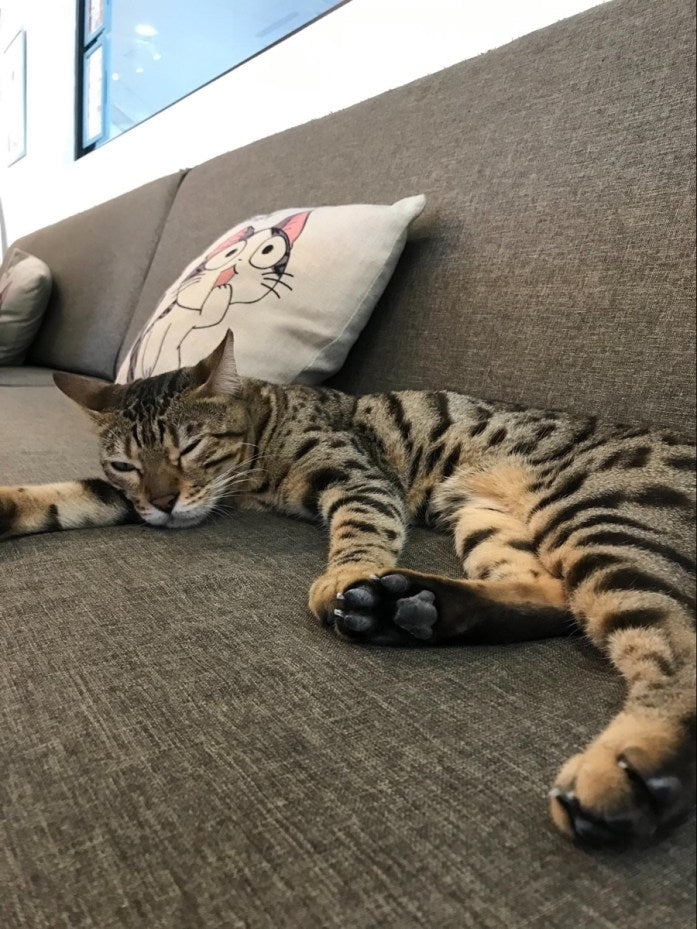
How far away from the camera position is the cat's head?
1.08m

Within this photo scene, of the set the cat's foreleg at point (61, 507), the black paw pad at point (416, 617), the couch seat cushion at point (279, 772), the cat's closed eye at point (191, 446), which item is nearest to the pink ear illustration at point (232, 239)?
the cat's closed eye at point (191, 446)

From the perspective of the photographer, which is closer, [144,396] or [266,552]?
[266,552]

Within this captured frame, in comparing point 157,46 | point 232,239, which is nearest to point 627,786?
point 232,239

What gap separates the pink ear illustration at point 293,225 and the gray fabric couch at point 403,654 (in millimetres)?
149

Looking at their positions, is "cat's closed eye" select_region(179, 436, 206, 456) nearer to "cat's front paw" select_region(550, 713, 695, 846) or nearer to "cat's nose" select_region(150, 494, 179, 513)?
"cat's nose" select_region(150, 494, 179, 513)

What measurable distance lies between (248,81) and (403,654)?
7.25 feet

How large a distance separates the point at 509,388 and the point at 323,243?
49 cm

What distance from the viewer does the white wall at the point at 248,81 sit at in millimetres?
1550

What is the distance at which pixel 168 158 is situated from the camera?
286 centimetres

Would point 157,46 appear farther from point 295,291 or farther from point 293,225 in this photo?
point 295,291

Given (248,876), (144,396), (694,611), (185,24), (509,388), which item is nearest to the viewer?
(248,876)

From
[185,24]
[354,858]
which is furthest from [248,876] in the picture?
[185,24]

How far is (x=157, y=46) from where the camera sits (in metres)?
2.73

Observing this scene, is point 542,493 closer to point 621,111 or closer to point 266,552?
point 266,552
